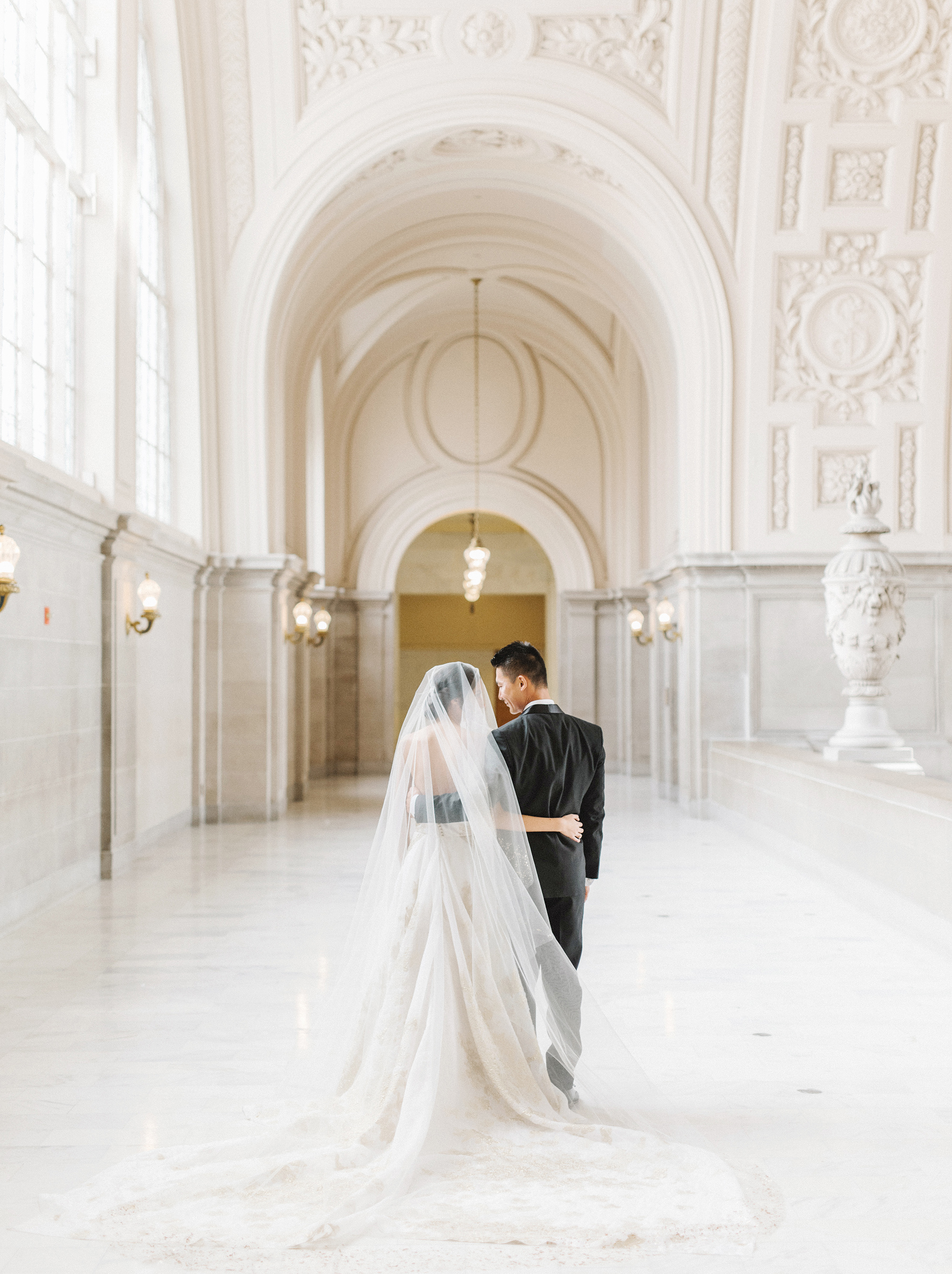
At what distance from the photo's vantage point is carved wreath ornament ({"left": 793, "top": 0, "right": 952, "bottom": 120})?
13523mm

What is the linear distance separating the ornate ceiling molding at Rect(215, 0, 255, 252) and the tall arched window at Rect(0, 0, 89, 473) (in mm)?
2987

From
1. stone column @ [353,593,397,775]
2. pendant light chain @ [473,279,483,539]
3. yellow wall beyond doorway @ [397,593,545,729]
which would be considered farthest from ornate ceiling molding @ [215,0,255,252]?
yellow wall beyond doorway @ [397,593,545,729]

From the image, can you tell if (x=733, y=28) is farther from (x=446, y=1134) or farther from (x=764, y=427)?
(x=446, y=1134)

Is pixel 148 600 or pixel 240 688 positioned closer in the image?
pixel 148 600

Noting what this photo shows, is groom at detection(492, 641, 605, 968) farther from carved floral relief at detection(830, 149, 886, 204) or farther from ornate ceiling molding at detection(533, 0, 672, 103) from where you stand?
carved floral relief at detection(830, 149, 886, 204)

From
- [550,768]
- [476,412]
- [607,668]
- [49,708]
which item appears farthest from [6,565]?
[476,412]

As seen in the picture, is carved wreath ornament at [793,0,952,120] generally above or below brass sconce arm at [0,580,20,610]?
above

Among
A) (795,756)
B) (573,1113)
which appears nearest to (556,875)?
(573,1113)

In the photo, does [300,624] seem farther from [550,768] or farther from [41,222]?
[550,768]

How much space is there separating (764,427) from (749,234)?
229 centimetres

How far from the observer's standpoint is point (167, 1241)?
3.47 metres

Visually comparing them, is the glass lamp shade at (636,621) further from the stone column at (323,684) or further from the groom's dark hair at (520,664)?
the groom's dark hair at (520,664)

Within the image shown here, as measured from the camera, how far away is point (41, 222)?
997cm

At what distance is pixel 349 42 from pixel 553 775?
1162 centimetres
